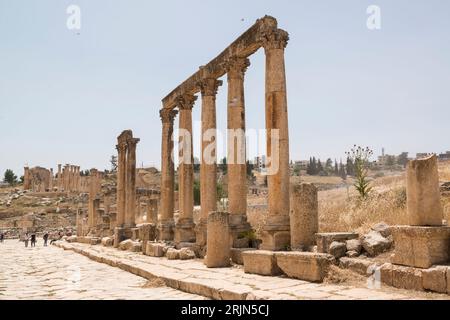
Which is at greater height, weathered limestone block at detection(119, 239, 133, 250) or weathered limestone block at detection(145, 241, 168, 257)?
weathered limestone block at detection(145, 241, 168, 257)

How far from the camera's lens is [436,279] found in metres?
6.74

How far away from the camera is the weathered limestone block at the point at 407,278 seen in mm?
7062

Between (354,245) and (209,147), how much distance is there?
25.8 ft

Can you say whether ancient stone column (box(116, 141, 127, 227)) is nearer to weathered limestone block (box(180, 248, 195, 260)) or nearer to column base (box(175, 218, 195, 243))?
column base (box(175, 218, 195, 243))

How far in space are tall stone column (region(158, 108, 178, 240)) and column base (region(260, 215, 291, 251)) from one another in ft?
26.8

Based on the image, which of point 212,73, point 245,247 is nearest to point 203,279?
point 245,247

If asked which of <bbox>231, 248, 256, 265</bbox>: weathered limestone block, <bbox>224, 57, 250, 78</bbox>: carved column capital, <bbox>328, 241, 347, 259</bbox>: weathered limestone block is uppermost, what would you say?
<bbox>224, 57, 250, 78</bbox>: carved column capital

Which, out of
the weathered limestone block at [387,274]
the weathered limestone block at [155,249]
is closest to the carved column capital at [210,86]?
Answer: the weathered limestone block at [155,249]

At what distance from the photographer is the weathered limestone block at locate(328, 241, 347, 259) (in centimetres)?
912

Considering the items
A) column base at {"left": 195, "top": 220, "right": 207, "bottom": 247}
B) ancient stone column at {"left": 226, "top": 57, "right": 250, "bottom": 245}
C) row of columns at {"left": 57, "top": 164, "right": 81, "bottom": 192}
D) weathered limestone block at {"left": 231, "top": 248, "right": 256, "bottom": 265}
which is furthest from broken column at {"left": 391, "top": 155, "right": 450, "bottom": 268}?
row of columns at {"left": 57, "top": 164, "right": 81, "bottom": 192}

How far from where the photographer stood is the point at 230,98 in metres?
14.6

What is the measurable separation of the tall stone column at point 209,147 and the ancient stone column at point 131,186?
889 cm
